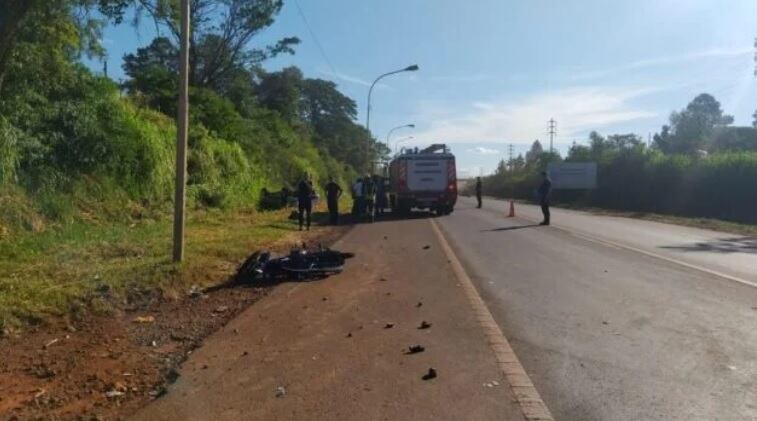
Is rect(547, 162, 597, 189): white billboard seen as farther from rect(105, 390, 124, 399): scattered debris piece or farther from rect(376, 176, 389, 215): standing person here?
rect(105, 390, 124, 399): scattered debris piece

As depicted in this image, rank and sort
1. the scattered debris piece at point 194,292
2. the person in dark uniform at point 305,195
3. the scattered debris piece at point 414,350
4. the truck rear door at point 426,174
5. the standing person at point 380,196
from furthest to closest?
the standing person at point 380,196, the truck rear door at point 426,174, the person in dark uniform at point 305,195, the scattered debris piece at point 194,292, the scattered debris piece at point 414,350

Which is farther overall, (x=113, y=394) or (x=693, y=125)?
(x=693, y=125)

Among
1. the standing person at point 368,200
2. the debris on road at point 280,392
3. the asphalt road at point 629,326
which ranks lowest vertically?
the debris on road at point 280,392

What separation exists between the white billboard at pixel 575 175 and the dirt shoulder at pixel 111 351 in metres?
49.8

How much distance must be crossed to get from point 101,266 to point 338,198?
51.5ft

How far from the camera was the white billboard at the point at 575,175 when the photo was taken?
56.9 m

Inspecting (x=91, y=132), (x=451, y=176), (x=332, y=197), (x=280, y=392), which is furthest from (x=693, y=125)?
(x=280, y=392)

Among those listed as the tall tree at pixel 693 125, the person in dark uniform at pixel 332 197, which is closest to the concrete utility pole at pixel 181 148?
the person in dark uniform at pixel 332 197

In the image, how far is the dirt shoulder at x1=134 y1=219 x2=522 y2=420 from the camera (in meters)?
5.14

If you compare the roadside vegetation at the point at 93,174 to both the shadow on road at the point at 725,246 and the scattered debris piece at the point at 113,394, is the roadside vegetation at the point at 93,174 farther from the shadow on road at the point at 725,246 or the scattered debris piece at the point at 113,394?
the shadow on road at the point at 725,246

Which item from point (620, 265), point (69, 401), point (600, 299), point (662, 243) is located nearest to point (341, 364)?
point (69, 401)

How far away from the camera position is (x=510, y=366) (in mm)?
6219

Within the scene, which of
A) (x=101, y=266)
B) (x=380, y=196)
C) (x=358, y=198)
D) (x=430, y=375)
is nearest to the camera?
(x=430, y=375)

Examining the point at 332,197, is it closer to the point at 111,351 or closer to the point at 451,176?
the point at 451,176
